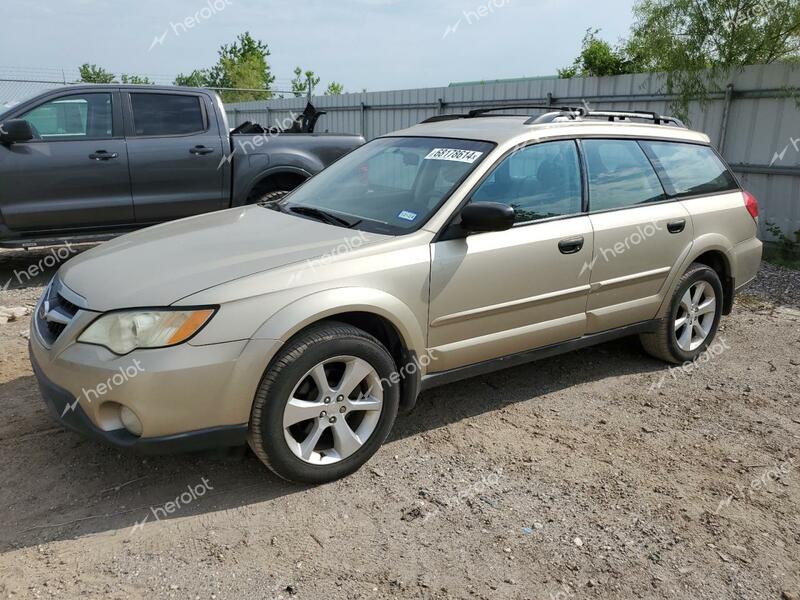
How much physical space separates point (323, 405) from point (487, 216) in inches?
48.6

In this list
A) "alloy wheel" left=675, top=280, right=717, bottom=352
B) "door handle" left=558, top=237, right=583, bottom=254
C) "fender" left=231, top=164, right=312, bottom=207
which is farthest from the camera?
"fender" left=231, top=164, right=312, bottom=207

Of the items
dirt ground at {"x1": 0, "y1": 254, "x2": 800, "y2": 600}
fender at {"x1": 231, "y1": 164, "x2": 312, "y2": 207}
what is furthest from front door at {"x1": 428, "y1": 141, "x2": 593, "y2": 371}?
fender at {"x1": 231, "y1": 164, "x2": 312, "y2": 207}

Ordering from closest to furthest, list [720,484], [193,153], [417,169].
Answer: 1. [720,484]
2. [417,169]
3. [193,153]

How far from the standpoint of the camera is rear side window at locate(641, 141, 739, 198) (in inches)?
183

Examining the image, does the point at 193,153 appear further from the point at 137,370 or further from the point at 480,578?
the point at 480,578

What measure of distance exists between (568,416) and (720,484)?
0.95m

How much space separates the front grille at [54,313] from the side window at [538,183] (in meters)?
2.08

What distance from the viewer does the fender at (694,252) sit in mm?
4613

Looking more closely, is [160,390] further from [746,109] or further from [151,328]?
[746,109]

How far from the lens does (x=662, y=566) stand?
2.74 m

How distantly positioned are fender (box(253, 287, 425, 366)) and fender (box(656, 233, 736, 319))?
2083 mm

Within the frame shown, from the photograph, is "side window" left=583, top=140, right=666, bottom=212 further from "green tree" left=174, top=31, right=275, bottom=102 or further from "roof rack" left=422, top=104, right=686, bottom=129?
"green tree" left=174, top=31, right=275, bottom=102

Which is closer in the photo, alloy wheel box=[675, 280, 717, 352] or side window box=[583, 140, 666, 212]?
side window box=[583, 140, 666, 212]

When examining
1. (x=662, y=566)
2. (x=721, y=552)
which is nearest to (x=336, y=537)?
(x=662, y=566)
